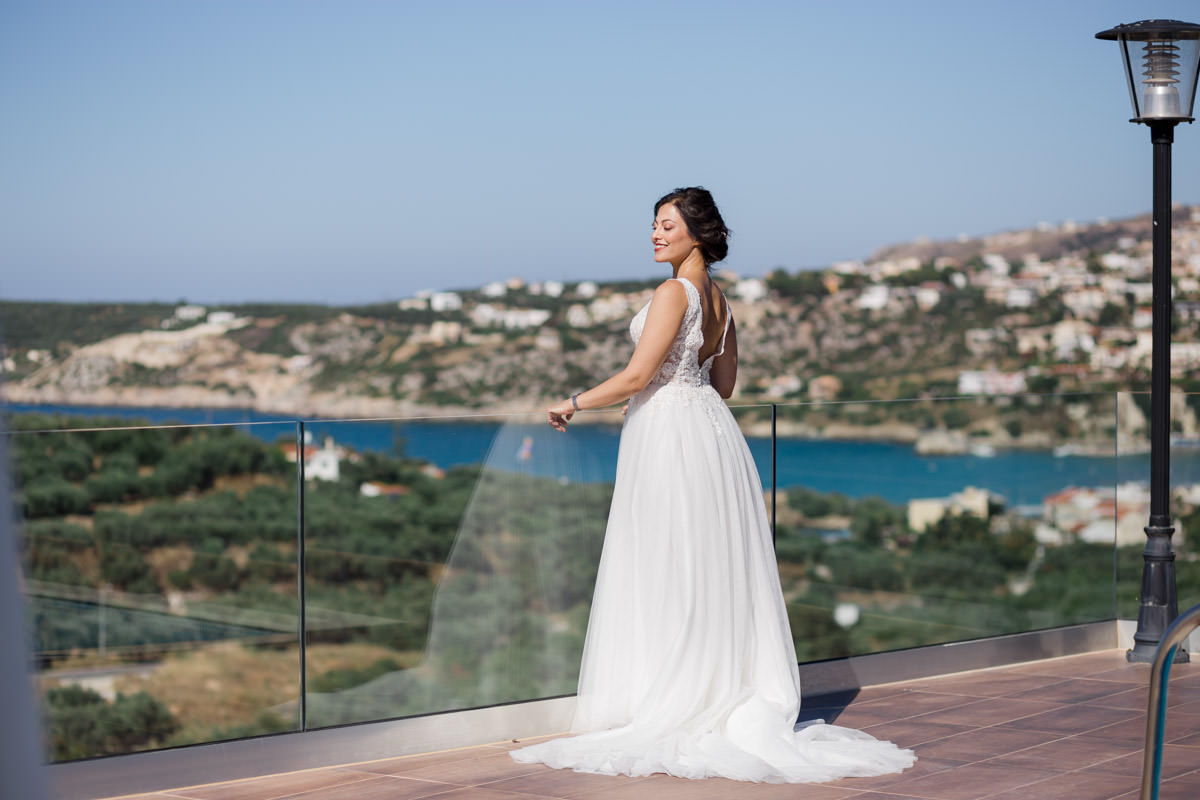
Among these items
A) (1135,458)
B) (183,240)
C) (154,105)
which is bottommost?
(1135,458)

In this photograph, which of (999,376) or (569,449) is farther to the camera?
(999,376)

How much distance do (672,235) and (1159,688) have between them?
6.75ft

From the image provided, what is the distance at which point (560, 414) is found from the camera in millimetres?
3889

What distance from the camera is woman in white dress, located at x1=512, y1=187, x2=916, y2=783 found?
382cm

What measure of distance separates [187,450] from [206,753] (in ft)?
2.76

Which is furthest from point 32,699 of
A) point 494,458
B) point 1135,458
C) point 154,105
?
point 154,105

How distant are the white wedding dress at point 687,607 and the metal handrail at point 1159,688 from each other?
1418mm

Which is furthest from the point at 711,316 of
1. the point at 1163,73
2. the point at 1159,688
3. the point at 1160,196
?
the point at 1163,73

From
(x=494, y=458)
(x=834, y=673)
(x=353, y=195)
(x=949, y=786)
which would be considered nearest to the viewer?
(x=949, y=786)

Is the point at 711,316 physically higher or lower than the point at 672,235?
lower

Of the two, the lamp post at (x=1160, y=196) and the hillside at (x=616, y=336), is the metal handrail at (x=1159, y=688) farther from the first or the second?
the hillside at (x=616, y=336)

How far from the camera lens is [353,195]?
4122 cm

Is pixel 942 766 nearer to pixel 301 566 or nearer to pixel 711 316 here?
pixel 711 316

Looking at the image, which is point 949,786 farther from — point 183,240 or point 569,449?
point 183,240
